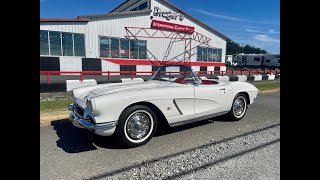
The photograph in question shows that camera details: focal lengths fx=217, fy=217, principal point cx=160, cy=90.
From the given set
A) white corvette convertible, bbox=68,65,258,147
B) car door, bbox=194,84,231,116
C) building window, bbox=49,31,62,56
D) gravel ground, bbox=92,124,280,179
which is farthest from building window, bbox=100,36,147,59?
gravel ground, bbox=92,124,280,179

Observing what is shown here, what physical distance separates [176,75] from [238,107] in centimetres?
171

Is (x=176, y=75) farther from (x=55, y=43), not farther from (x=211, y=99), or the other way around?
(x=55, y=43)

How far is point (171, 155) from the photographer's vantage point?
3203 mm

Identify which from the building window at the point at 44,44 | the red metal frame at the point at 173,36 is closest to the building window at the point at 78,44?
the building window at the point at 44,44

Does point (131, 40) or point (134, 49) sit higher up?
point (131, 40)

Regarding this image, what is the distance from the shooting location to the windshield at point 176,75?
15.0ft

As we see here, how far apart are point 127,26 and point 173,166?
18.8m

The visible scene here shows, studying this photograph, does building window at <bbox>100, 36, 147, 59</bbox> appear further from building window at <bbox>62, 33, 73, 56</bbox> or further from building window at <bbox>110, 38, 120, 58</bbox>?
building window at <bbox>62, 33, 73, 56</bbox>

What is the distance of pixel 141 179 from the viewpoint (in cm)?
255

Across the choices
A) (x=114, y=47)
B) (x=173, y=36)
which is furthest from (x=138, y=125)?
(x=173, y=36)

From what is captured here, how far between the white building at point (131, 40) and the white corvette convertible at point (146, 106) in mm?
14349

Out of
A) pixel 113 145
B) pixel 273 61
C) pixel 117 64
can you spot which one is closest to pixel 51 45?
pixel 117 64

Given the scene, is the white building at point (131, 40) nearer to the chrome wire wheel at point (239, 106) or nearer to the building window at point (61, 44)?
the building window at point (61, 44)
